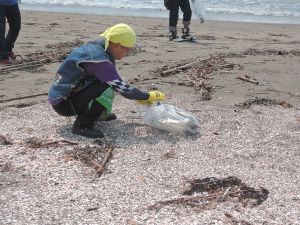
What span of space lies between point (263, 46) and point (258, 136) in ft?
16.3

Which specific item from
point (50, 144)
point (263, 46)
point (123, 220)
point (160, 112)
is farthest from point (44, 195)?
point (263, 46)

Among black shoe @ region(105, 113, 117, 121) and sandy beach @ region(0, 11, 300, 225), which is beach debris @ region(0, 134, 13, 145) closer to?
sandy beach @ region(0, 11, 300, 225)

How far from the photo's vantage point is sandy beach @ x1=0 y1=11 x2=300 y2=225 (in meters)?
3.02

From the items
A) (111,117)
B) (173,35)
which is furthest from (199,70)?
(173,35)

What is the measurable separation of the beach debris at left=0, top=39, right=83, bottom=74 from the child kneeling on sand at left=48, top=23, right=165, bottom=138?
2.70 m

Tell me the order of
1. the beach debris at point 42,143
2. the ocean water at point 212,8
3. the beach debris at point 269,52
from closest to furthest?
the beach debris at point 42,143 → the beach debris at point 269,52 → the ocean water at point 212,8

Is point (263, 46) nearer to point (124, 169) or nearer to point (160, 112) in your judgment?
point (160, 112)

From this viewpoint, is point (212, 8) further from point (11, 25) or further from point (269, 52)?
point (11, 25)

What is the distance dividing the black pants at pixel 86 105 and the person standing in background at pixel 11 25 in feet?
10.4

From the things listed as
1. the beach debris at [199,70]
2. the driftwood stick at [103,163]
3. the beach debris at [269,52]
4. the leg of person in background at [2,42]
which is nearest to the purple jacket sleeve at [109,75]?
the driftwood stick at [103,163]

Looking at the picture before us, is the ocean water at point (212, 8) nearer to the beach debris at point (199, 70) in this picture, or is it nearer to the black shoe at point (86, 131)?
the beach debris at point (199, 70)

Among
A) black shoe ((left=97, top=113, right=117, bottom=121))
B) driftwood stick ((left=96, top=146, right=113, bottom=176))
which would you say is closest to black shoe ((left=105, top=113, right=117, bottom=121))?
black shoe ((left=97, top=113, right=117, bottom=121))

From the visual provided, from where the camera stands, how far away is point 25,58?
7.57m

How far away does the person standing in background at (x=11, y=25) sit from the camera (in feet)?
23.6
